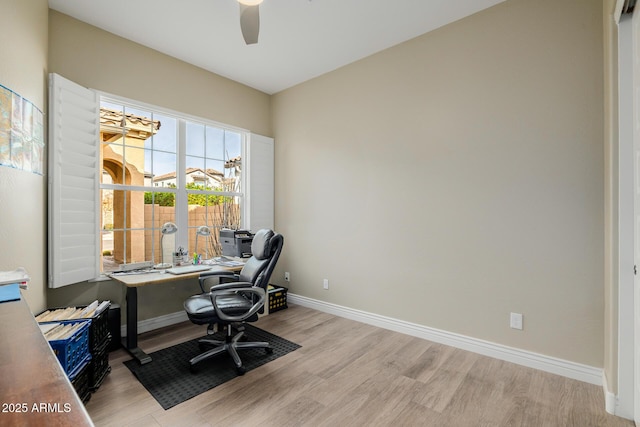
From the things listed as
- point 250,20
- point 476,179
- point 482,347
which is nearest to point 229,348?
point 482,347

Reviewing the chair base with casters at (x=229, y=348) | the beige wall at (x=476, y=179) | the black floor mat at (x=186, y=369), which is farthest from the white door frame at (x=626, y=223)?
the chair base with casters at (x=229, y=348)

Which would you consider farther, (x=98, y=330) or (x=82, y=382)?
(x=98, y=330)

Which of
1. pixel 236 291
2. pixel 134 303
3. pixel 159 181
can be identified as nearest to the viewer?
pixel 236 291

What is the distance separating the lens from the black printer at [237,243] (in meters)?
3.50

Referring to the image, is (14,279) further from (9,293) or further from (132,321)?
(132,321)

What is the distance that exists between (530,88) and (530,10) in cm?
62

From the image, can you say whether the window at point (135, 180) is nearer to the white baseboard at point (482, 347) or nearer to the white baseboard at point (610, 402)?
the white baseboard at point (482, 347)

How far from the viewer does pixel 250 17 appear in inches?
80.1

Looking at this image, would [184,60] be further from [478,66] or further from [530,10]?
[530,10]

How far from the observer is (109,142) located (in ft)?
10.1

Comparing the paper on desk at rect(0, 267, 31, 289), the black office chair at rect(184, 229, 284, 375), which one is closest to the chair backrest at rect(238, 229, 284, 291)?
the black office chair at rect(184, 229, 284, 375)

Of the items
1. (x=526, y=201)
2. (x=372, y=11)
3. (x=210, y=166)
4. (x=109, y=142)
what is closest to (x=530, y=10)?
(x=372, y=11)

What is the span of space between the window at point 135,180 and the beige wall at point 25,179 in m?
0.11

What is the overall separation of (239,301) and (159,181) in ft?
5.83
